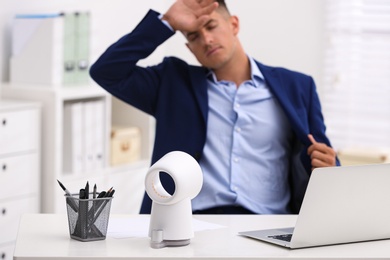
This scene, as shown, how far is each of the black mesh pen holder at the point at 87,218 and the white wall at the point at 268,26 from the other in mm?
2622

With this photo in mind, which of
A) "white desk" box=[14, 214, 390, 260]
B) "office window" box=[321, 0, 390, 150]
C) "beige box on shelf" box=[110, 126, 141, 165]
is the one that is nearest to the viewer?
"white desk" box=[14, 214, 390, 260]

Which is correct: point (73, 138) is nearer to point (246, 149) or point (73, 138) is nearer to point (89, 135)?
point (89, 135)

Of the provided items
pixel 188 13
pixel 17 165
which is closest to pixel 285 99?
pixel 188 13

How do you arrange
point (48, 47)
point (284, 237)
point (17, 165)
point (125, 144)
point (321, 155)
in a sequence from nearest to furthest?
point (284, 237) → point (321, 155) → point (17, 165) → point (48, 47) → point (125, 144)

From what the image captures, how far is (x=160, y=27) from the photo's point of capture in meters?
2.59

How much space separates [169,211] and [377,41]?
2.98 metres

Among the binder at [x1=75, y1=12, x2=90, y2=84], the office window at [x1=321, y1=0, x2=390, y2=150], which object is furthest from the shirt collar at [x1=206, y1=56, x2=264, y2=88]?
the office window at [x1=321, y1=0, x2=390, y2=150]

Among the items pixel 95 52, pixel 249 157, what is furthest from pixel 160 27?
pixel 95 52

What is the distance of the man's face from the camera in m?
2.67

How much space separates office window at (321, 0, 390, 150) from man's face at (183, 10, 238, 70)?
1995 mm

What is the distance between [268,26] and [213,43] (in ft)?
7.06

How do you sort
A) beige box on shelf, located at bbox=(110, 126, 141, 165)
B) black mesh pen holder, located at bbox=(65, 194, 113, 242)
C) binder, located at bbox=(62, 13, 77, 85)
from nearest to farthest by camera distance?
black mesh pen holder, located at bbox=(65, 194, 113, 242) → binder, located at bbox=(62, 13, 77, 85) → beige box on shelf, located at bbox=(110, 126, 141, 165)

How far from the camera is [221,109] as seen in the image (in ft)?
8.89

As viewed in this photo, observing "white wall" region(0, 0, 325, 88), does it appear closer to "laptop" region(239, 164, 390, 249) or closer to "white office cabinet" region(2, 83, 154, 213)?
"white office cabinet" region(2, 83, 154, 213)
